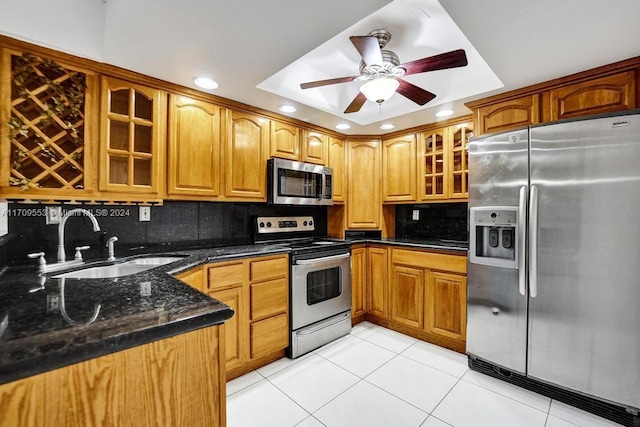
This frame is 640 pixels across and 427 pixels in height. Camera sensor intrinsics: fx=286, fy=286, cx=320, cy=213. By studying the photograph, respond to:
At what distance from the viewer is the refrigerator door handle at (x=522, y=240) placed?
1942 millimetres

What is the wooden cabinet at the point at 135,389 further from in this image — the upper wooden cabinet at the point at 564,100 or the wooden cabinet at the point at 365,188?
the wooden cabinet at the point at 365,188

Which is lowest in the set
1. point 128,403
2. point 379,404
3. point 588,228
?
point 379,404

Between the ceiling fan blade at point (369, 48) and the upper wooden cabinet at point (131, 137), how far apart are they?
4.97 feet

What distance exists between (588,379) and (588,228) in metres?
0.93

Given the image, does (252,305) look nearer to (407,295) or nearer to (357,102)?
(407,295)

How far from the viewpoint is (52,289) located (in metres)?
1.12

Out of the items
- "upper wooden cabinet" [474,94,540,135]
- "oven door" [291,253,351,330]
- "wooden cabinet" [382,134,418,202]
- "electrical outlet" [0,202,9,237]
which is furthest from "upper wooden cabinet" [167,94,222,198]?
"upper wooden cabinet" [474,94,540,135]

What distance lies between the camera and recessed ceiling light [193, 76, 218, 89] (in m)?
2.07

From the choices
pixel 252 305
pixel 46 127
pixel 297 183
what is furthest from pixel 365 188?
pixel 46 127

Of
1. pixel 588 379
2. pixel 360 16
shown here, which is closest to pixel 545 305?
pixel 588 379

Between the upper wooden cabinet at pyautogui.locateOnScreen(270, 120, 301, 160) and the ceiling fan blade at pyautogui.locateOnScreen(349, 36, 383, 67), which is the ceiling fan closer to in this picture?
the ceiling fan blade at pyautogui.locateOnScreen(349, 36, 383, 67)

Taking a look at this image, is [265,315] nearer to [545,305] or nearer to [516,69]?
[545,305]

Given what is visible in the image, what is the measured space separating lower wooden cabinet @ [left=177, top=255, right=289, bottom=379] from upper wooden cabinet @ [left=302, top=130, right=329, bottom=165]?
118 cm

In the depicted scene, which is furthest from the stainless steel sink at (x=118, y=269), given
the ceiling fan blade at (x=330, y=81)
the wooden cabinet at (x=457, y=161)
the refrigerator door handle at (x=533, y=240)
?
the wooden cabinet at (x=457, y=161)
